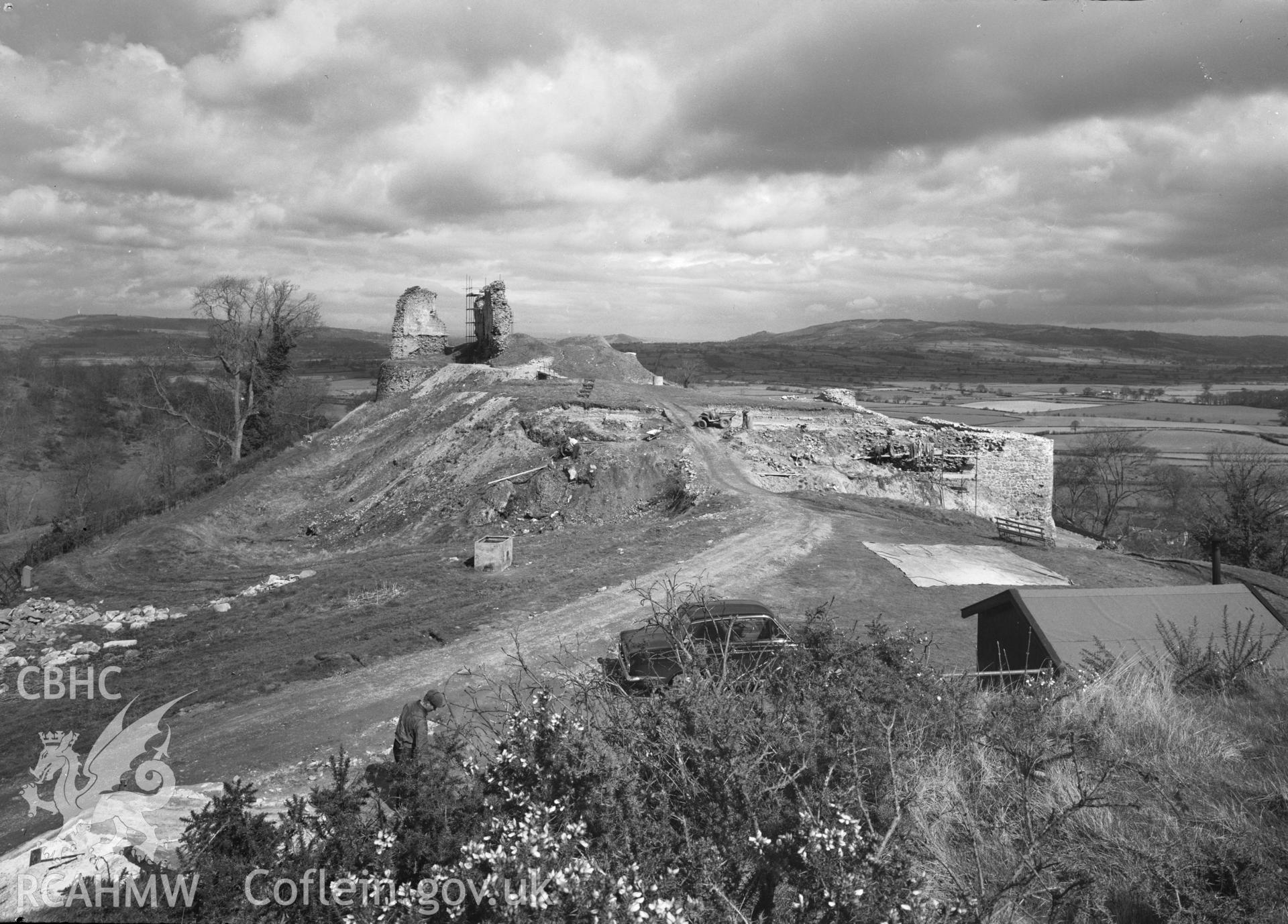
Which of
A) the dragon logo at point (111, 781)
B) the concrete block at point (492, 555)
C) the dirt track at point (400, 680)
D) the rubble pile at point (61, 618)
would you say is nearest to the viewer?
the dragon logo at point (111, 781)

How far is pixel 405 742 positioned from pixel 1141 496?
5052 cm

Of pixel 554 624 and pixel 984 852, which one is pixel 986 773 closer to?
pixel 984 852

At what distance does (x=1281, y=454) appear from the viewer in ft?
180

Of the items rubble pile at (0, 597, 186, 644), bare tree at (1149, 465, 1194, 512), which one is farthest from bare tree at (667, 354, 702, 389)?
rubble pile at (0, 597, 186, 644)

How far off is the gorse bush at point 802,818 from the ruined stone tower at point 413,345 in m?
35.5

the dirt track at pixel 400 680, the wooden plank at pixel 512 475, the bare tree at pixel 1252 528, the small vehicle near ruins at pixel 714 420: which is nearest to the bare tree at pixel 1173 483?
the bare tree at pixel 1252 528

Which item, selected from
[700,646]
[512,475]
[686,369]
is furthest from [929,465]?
[686,369]

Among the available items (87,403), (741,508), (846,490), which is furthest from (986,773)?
(87,403)

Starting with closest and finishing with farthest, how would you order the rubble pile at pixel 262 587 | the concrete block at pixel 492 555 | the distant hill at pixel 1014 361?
the rubble pile at pixel 262 587, the concrete block at pixel 492 555, the distant hill at pixel 1014 361

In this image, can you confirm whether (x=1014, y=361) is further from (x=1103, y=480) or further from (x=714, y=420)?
(x=714, y=420)

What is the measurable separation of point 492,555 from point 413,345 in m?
28.5

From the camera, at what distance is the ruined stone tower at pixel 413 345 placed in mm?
39531

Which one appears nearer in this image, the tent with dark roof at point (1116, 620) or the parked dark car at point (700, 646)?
the parked dark car at point (700, 646)

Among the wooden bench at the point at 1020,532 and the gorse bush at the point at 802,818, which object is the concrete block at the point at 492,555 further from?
the wooden bench at the point at 1020,532
